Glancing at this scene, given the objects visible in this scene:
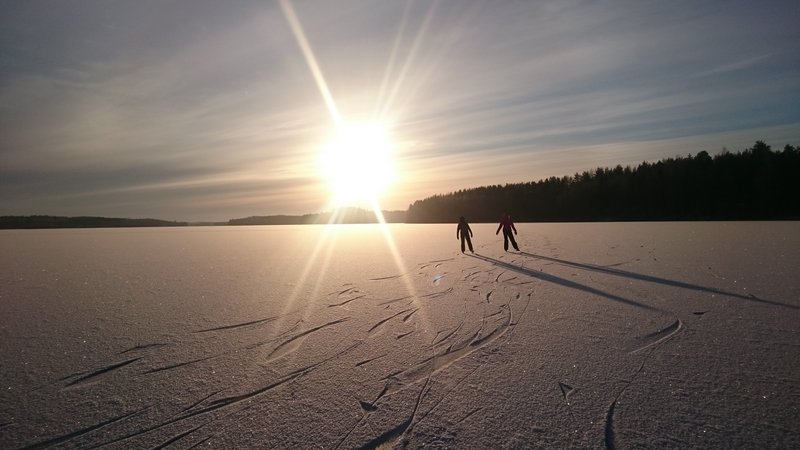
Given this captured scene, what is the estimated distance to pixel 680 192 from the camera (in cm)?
5212

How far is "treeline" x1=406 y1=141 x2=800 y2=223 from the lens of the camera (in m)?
45.0

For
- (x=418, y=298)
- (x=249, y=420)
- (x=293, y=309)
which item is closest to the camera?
(x=249, y=420)

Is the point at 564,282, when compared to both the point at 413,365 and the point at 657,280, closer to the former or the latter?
the point at 657,280

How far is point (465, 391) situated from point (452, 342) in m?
1.25

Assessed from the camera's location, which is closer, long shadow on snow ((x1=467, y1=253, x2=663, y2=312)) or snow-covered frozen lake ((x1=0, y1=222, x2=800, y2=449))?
snow-covered frozen lake ((x1=0, y1=222, x2=800, y2=449))

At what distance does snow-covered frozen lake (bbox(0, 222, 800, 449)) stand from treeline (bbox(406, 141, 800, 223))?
176 ft

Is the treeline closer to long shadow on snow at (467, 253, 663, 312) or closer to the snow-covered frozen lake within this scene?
long shadow on snow at (467, 253, 663, 312)

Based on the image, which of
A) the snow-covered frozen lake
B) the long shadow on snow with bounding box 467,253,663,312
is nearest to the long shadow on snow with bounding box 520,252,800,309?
the snow-covered frozen lake

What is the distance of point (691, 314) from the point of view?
17.0ft

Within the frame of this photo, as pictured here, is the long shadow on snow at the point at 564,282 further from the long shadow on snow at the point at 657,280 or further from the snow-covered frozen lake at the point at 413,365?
the long shadow on snow at the point at 657,280

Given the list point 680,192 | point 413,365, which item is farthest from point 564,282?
point 680,192

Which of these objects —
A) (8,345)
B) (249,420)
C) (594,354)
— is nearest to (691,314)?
(594,354)

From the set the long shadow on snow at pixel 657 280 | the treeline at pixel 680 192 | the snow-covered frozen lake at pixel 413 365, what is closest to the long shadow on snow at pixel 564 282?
the snow-covered frozen lake at pixel 413 365

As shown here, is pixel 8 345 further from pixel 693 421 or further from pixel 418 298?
pixel 693 421
